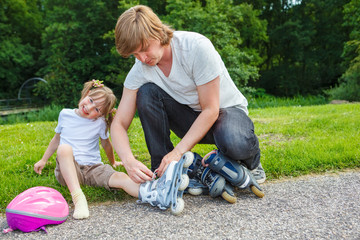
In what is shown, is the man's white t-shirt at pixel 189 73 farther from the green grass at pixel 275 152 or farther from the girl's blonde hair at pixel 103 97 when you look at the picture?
the green grass at pixel 275 152

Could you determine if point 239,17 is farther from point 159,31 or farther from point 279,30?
point 159,31

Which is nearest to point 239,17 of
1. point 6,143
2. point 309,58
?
point 309,58

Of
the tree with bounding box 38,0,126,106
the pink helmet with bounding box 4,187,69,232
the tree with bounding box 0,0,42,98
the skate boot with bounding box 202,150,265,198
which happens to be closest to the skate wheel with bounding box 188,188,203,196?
the skate boot with bounding box 202,150,265,198

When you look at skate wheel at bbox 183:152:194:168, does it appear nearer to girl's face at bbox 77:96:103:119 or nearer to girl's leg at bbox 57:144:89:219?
girl's leg at bbox 57:144:89:219

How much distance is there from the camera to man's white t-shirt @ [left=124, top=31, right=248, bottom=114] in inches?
87.4

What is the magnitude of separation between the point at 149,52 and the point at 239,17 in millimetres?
13572

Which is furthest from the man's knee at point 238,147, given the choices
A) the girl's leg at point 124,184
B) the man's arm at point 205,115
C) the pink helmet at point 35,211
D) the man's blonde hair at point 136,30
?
the pink helmet at point 35,211

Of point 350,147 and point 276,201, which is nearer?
point 276,201

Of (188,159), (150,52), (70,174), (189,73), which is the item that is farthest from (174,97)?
(70,174)

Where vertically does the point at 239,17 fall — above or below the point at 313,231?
above

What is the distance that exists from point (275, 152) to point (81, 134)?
181 centimetres

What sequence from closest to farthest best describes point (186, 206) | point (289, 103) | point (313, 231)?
point (313, 231) < point (186, 206) < point (289, 103)

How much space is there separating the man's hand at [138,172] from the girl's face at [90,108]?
0.68 m

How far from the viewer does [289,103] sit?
11.3 meters
